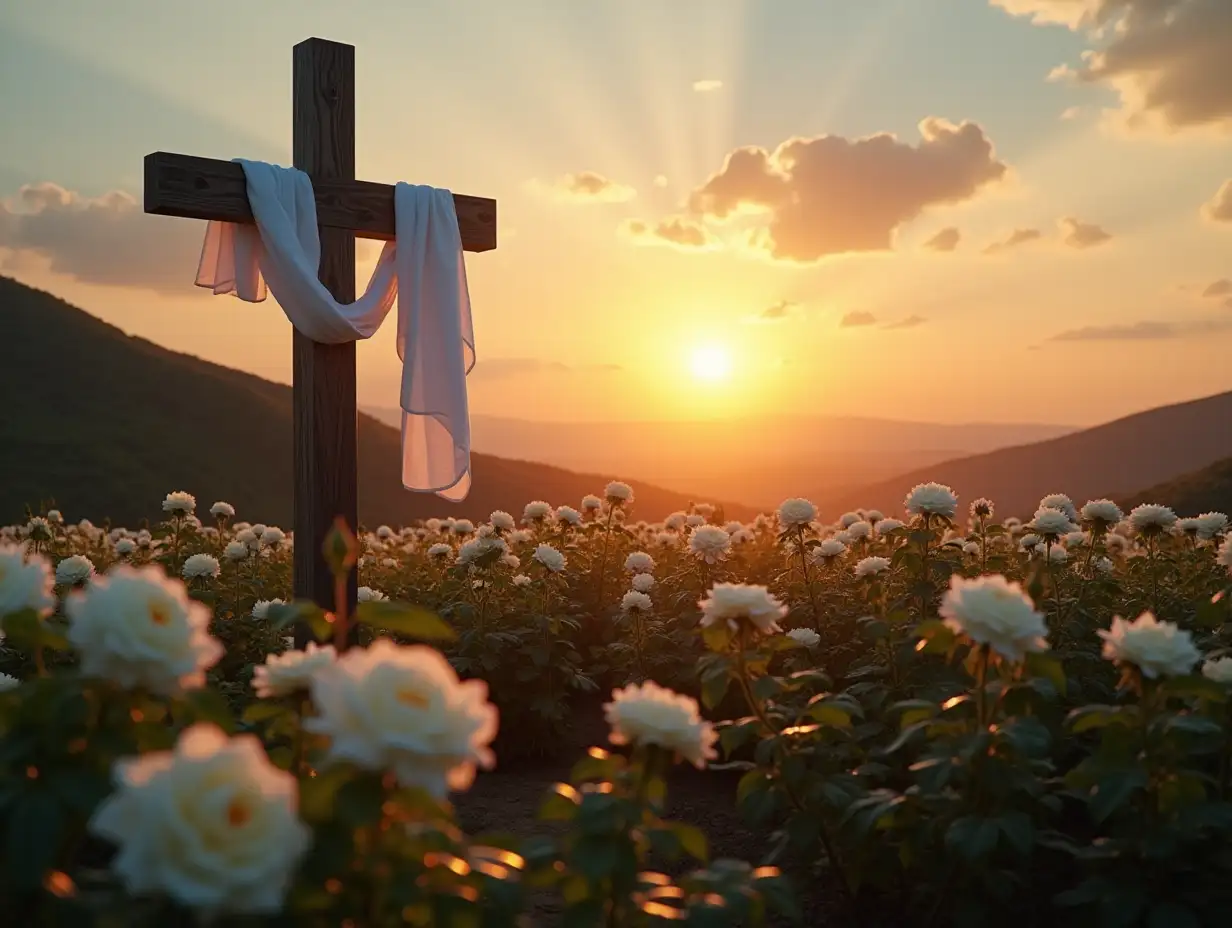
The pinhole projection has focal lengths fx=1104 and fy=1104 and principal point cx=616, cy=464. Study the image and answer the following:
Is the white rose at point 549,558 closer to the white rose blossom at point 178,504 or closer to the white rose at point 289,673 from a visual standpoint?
the white rose blossom at point 178,504

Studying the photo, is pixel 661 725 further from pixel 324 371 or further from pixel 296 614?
pixel 324 371

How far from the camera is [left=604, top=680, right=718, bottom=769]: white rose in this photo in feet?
7.21

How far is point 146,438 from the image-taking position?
4444cm

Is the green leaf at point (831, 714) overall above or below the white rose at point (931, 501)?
below

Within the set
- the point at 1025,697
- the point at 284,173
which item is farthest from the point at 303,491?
the point at 1025,697

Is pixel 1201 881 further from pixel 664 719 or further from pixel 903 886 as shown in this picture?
pixel 664 719

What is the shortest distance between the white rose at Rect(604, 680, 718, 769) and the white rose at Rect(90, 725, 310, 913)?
813mm

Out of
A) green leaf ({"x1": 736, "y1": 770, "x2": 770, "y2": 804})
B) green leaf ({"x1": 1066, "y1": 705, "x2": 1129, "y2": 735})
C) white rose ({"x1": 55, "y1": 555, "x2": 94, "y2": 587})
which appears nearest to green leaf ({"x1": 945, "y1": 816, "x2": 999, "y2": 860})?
green leaf ({"x1": 1066, "y1": 705, "x2": 1129, "y2": 735})

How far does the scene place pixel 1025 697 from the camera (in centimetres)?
291

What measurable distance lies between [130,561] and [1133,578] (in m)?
5.96

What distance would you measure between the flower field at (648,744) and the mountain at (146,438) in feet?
110

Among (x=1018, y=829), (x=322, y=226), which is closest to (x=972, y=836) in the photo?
(x=1018, y=829)

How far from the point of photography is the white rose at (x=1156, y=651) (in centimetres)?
271

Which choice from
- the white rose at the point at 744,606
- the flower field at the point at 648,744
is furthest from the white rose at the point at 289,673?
the white rose at the point at 744,606
